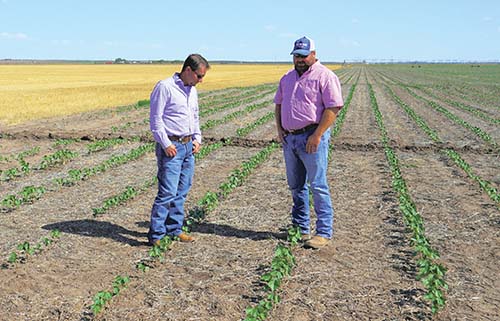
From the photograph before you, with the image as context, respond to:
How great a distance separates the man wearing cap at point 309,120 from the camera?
5469 mm

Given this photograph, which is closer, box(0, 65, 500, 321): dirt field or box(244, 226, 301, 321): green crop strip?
box(244, 226, 301, 321): green crop strip

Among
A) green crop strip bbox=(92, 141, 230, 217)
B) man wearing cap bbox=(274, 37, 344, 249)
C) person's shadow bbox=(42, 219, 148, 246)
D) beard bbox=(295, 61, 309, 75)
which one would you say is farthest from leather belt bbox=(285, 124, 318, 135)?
green crop strip bbox=(92, 141, 230, 217)

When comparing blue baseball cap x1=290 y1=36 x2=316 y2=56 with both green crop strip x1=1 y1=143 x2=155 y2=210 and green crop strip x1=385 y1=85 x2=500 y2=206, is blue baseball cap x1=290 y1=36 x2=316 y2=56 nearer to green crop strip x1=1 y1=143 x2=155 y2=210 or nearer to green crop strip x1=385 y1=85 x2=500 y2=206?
green crop strip x1=385 y1=85 x2=500 y2=206

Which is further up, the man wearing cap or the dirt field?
the man wearing cap

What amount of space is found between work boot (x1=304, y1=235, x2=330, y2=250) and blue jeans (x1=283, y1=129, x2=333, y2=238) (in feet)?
0.15

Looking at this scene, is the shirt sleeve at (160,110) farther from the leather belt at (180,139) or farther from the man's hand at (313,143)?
the man's hand at (313,143)

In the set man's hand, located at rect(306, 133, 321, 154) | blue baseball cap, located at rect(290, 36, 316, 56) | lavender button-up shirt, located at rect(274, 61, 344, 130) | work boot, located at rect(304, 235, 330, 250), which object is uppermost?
blue baseball cap, located at rect(290, 36, 316, 56)

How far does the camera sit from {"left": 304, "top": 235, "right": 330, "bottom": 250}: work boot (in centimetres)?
602

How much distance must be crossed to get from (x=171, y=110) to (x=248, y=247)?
1.84 metres

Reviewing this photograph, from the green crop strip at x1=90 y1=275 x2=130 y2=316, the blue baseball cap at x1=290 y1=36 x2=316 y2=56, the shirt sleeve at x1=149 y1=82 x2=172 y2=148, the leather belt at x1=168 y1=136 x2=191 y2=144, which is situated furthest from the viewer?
the leather belt at x1=168 y1=136 x2=191 y2=144

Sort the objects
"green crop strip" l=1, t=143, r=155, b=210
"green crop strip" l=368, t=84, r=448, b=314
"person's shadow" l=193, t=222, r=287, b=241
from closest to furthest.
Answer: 1. "green crop strip" l=368, t=84, r=448, b=314
2. "person's shadow" l=193, t=222, r=287, b=241
3. "green crop strip" l=1, t=143, r=155, b=210

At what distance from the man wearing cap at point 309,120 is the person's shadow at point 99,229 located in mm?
2015

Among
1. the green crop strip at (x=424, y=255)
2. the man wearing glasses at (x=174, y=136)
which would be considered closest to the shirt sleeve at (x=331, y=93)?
the man wearing glasses at (x=174, y=136)

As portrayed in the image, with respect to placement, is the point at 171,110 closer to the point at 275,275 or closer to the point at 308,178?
the point at 308,178
